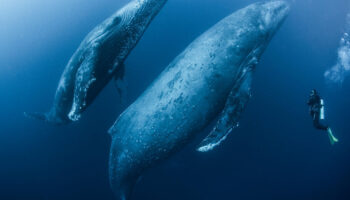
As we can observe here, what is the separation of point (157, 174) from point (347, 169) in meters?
14.9

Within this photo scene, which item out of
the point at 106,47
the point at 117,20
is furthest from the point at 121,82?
the point at 117,20

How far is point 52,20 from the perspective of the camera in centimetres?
955

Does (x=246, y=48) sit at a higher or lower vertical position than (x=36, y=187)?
higher

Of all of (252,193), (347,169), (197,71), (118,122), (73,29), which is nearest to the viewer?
(197,71)

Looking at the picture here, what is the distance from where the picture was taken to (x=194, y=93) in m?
→ 4.61

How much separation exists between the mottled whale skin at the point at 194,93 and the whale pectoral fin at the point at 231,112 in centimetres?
2

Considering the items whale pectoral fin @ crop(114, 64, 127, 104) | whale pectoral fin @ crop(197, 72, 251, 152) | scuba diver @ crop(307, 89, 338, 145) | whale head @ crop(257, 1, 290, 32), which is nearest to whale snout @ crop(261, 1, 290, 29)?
whale head @ crop(257, 1, 290, 32)

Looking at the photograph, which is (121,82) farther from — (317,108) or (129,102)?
(317,108)

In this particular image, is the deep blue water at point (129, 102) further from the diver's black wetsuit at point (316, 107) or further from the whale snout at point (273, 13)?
the whale snout at point (273, 13)

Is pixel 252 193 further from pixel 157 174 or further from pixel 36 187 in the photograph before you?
pixel 36 187

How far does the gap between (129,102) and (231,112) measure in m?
4.95

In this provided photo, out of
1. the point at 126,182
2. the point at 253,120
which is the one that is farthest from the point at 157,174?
the point at 253,120

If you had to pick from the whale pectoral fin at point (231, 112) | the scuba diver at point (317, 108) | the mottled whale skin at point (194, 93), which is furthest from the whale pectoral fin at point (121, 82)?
the scuba diver at point (317, 108)

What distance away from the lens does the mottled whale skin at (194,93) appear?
462 cm
